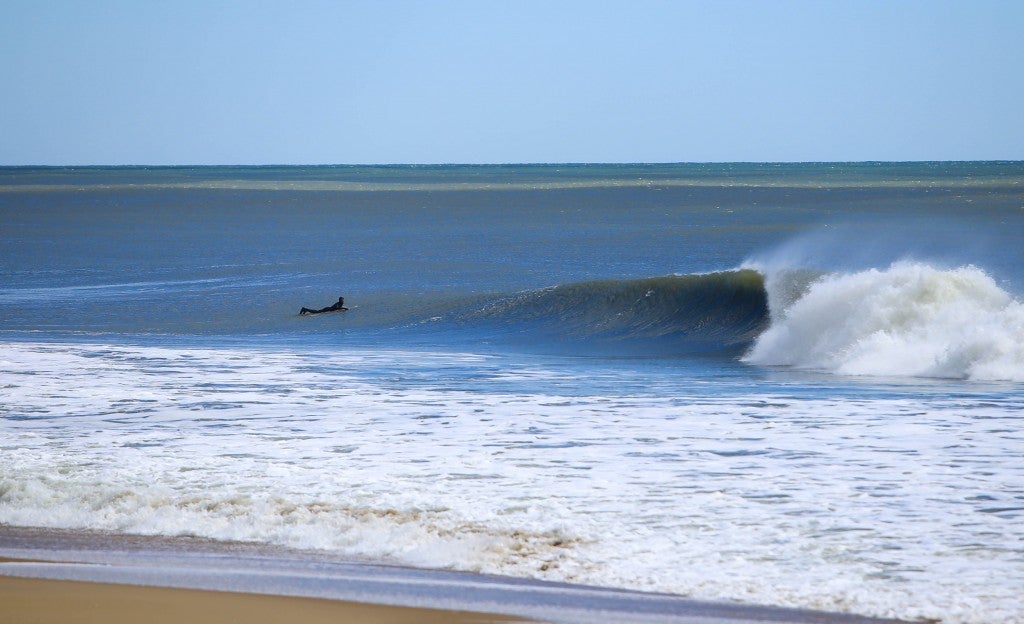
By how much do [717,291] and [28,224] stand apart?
4822 centimetres

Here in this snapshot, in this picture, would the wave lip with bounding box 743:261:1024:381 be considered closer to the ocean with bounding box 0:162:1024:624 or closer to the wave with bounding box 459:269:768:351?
the ocean with bounding box 0:162:1024:624

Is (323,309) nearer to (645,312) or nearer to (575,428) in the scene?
(645,312)

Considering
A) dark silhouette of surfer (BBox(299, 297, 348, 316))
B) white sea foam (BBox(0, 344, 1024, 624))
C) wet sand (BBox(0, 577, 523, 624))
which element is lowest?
wet sand (BBox(0, 577, 523, 624))

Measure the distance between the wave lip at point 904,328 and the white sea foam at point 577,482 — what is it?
2.49 metres

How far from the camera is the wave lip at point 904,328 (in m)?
13.3

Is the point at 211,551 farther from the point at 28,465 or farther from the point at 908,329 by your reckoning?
the point at 908,329

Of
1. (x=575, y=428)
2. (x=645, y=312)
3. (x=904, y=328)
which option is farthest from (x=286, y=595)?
(x=645, y=312)

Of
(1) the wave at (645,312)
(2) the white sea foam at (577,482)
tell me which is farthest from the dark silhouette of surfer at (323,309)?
(2) the white sea foam at (577,482)

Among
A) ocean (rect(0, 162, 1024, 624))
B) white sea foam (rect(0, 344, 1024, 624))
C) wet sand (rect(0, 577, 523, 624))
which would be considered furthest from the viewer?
ocean (rect(0, 162, 1024, 624))

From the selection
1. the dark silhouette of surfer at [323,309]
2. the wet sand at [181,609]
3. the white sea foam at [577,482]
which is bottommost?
the wet sand at [181,609]

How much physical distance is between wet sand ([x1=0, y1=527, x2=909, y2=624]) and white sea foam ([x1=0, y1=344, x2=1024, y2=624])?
210mm

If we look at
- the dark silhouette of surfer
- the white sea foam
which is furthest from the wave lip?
the dark silhouette of surfer

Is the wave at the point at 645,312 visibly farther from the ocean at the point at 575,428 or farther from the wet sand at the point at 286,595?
the wet sand at the point at 286,595

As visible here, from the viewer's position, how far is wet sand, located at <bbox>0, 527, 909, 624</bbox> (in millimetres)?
5418
